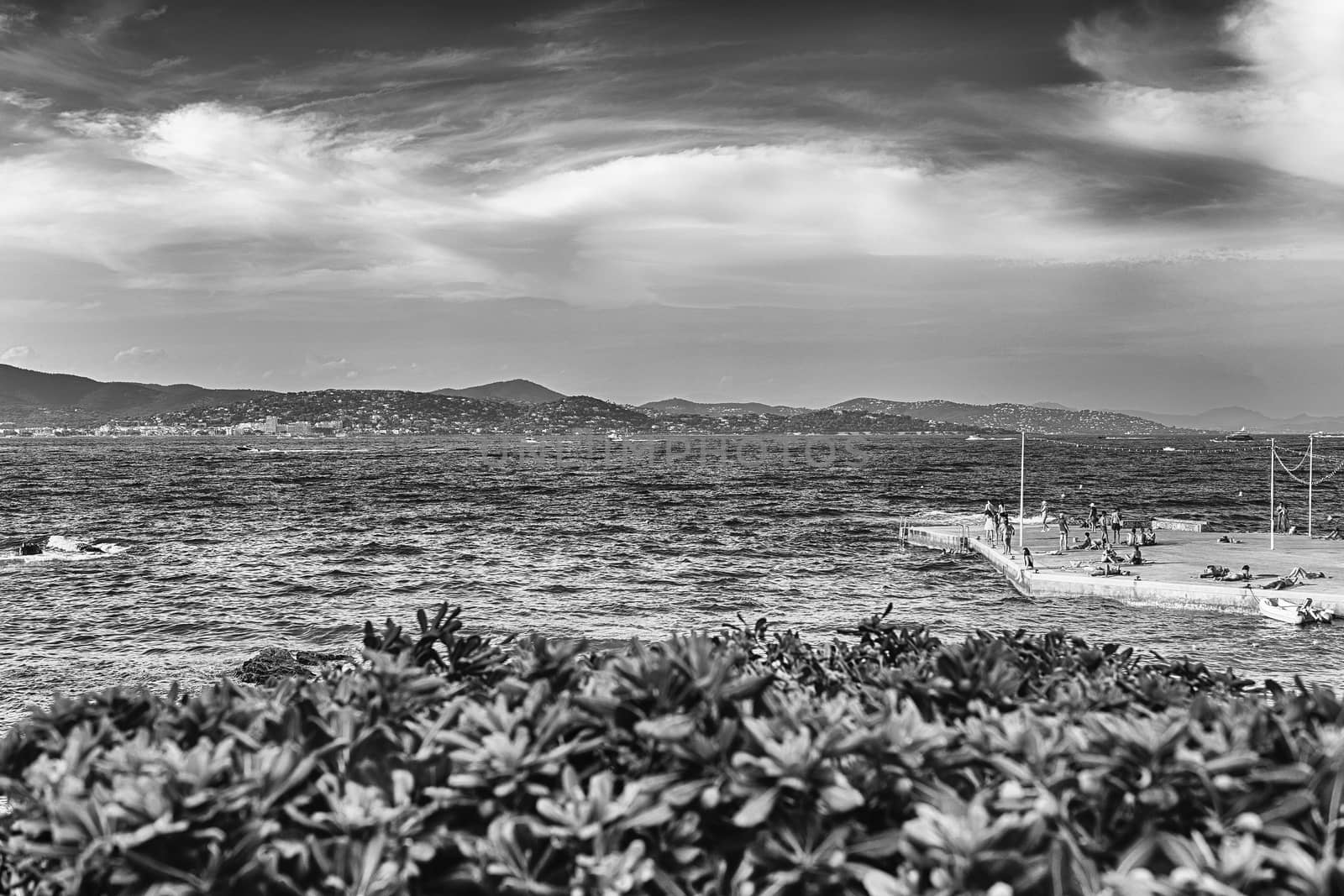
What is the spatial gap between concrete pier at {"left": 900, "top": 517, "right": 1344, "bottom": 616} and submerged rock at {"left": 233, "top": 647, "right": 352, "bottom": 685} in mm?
21555

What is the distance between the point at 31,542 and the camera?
41625mm

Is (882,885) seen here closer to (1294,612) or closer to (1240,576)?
(1294,612)

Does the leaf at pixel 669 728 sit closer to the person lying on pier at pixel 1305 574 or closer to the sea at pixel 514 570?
the sea at pixel 514 570

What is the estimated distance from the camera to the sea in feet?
79.1

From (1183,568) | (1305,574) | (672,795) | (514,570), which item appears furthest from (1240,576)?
(672,795)

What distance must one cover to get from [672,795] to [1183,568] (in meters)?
32.2

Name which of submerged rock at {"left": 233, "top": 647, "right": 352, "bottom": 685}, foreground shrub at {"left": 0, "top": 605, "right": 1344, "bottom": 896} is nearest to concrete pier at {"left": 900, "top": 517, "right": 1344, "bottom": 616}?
submerged rock at {"left": 233, "top": 647, "right": 352, "bottom": 685}

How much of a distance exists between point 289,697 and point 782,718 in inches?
88.5

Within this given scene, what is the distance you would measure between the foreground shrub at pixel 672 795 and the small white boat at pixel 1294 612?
2528cm

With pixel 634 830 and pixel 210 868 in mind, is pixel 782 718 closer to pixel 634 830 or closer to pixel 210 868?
pixel 634 830

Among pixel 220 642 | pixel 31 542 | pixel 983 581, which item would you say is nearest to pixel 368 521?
pixel 31 542

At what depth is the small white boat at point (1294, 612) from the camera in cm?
2495

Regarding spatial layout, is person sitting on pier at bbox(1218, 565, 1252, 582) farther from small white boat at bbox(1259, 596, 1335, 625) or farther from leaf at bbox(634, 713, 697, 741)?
leaf at bbox(634, 713, 697, 741)

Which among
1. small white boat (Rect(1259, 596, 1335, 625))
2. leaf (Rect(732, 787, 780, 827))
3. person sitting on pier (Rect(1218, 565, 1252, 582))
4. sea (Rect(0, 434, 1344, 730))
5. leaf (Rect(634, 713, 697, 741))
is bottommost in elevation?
sea (Rect(0, 434, 1344, 730))
